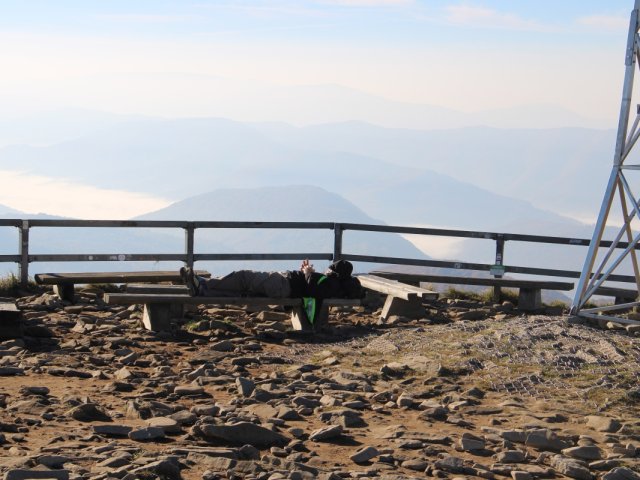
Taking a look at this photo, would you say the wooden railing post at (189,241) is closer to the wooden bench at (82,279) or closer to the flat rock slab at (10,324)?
the wooden bench at (82,279)

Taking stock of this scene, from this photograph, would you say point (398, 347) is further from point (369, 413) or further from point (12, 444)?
point (12, 444)

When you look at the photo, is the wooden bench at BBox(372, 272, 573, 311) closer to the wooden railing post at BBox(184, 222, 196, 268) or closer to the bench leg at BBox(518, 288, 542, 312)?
the bench leg at BBox(518, 288, 542, 312)

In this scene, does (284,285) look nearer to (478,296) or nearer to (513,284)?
(513,284)

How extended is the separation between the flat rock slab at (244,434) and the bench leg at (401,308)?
667 cm

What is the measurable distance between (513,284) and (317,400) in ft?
26.0

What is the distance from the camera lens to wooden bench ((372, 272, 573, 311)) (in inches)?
608

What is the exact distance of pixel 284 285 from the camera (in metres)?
12.7

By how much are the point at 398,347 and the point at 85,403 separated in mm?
4335

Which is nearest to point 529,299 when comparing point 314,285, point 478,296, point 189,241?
point 478,296

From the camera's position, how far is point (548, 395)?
902cm

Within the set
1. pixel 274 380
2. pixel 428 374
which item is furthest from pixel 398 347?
pixel 274 380

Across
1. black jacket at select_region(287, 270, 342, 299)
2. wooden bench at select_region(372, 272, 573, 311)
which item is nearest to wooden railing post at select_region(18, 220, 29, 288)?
black jacket at select_region(287, 270, 342, 299)

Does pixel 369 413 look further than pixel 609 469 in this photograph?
Yes

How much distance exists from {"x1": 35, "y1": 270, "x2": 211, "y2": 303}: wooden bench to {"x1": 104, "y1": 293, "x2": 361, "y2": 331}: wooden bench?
1843mm
